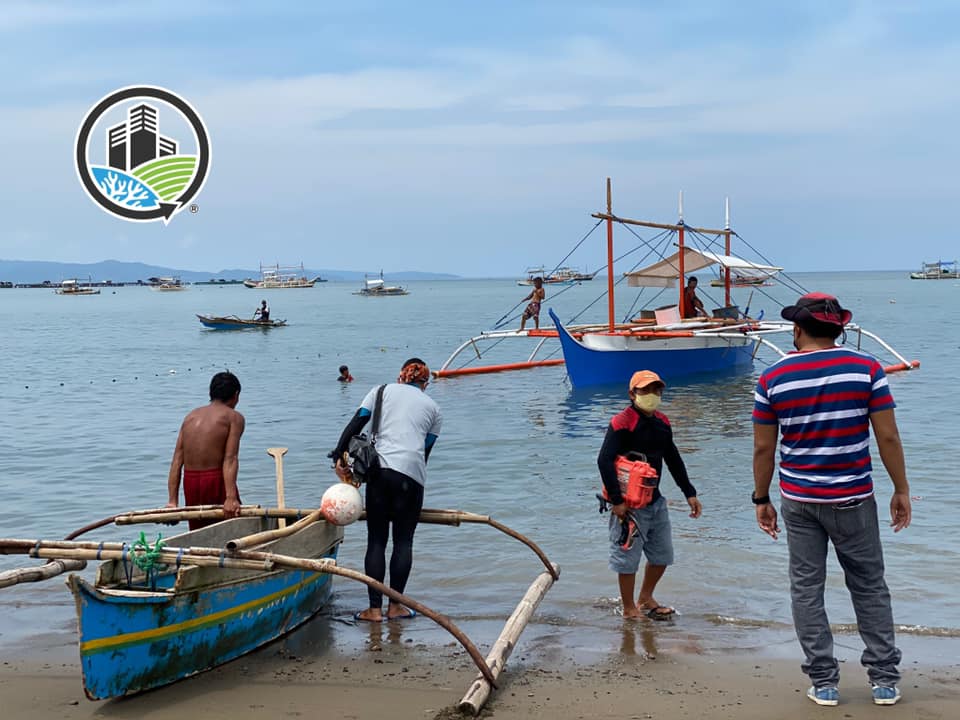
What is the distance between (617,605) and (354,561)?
8.52ft

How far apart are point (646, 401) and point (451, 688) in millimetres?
1935

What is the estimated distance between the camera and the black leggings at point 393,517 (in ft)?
20.4

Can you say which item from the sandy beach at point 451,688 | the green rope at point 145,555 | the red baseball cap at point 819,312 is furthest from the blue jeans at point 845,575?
the green rope at point 145,555

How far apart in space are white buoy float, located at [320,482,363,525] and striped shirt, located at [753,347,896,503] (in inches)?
104

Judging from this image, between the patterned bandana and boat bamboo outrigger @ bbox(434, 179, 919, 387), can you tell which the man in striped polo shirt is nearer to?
the patterned bandana

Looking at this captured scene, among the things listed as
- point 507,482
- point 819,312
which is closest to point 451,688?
point 819,312

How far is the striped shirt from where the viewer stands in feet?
14.5

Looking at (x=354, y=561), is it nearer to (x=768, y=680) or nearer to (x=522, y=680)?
(x=522, y=680)

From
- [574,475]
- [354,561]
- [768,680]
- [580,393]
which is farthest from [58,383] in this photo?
[768,680]

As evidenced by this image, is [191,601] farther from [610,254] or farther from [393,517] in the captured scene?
[610,254]

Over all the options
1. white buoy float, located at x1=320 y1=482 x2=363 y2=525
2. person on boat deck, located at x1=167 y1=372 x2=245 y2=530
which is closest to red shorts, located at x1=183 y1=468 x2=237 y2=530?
person on boat deck, located at x1=167 y1=372 x2=245 y2=530

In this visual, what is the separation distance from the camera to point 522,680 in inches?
214

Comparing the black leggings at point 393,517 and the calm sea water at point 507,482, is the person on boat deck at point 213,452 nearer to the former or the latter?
the black leggings at point 393,517

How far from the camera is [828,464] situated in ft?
14.7
